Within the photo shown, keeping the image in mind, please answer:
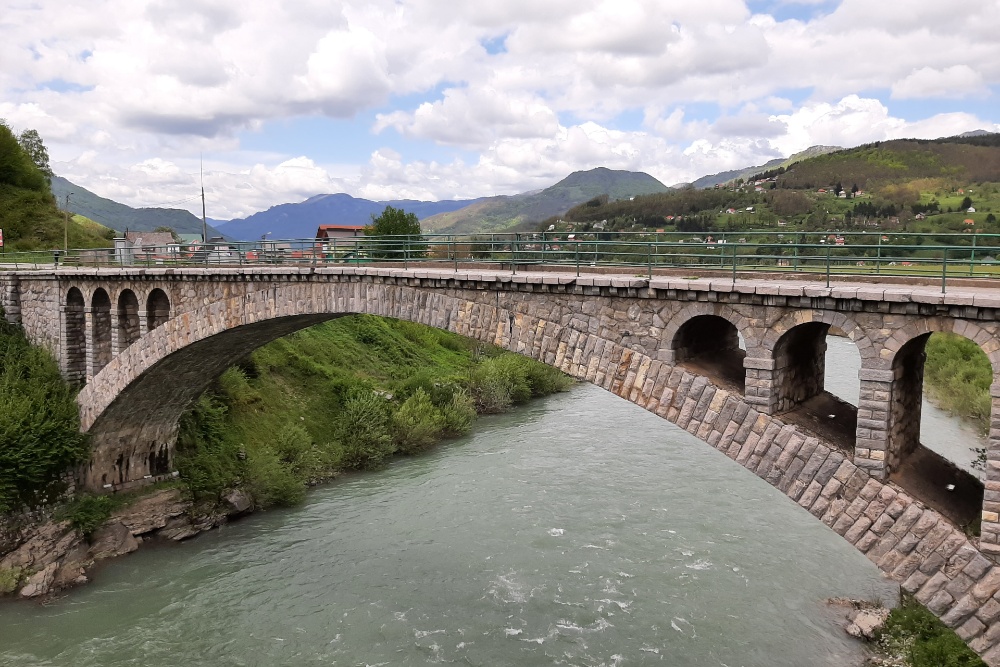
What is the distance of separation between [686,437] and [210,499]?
18.5 meters

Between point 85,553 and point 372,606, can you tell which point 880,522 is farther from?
point 85,553

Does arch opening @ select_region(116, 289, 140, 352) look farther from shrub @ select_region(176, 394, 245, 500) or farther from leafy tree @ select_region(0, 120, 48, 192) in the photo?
leafy tree @ select_region(0, 120, 48, 192)

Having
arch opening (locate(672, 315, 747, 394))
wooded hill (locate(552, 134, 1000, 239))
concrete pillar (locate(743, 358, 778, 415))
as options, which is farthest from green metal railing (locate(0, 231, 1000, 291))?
wooded hill (locate(552, 134, 1000, 239))

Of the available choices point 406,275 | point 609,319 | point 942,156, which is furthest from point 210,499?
point 942,156

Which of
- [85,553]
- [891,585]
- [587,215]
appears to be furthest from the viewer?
[587,215]

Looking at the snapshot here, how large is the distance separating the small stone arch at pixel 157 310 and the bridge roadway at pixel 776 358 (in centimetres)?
269

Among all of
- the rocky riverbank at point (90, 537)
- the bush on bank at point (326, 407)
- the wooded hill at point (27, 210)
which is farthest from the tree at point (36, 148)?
the rocky riverbank at point (90, 537)

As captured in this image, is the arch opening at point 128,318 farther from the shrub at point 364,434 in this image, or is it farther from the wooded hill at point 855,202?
the wooded hill at point 855,202

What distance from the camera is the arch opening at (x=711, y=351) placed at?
1359cm

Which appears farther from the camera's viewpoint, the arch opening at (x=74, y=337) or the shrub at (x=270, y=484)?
the shrub at (x=270, y=484)

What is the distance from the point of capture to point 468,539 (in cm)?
2312

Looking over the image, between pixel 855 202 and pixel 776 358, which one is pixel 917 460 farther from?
pixel 855 202

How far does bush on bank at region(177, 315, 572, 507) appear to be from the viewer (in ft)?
89.4

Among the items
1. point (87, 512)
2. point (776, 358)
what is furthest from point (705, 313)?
point (87, 512)
